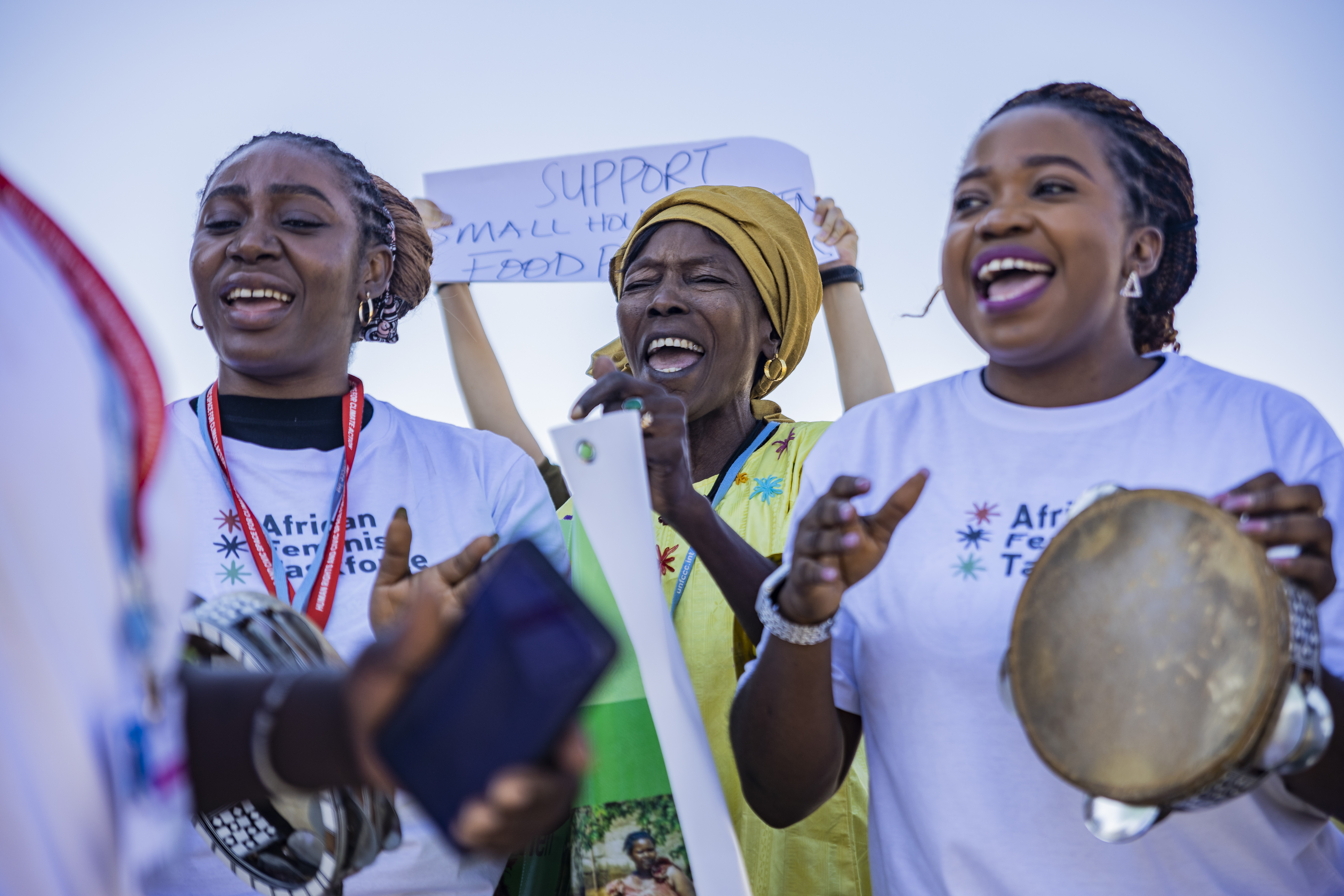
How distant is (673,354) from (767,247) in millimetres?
513

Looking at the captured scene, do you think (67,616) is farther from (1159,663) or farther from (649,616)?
(1159,663)

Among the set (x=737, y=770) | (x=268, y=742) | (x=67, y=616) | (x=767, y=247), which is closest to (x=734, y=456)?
(x=767, y=247)

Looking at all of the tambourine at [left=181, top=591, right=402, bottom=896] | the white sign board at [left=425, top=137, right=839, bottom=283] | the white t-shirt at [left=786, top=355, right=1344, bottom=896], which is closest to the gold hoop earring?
the white sign board at [left=425, top=137, right=839, bottom=283]

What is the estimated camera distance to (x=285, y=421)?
A: 2.95 metres

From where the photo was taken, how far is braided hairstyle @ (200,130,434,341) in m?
3.25

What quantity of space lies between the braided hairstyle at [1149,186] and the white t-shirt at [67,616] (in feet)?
6.85

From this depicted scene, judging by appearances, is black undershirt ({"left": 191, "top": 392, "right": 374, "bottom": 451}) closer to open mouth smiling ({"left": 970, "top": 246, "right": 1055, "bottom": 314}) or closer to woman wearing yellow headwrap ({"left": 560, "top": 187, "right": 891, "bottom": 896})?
woman wearing yellow headwrap ({"left": 560, "top": 187, "right": 891, "bottom": 896})

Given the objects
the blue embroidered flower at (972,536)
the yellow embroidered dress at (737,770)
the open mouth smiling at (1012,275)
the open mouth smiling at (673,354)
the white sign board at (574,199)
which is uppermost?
the white sign board at (574,199)

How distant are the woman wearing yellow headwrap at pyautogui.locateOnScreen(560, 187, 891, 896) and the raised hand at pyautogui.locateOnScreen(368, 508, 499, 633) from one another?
1.96ft

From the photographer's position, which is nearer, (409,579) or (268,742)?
(268,742)

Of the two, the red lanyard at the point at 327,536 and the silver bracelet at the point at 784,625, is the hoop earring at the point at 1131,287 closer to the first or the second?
the silver bracelet at the point at 784,625

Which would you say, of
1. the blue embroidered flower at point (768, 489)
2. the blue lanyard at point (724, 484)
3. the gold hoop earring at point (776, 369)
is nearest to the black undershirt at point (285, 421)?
the blue lanyard at point (724, 484)

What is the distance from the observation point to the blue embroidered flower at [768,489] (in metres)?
3.30

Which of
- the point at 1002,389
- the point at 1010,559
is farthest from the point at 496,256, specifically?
the point at 1010,559
